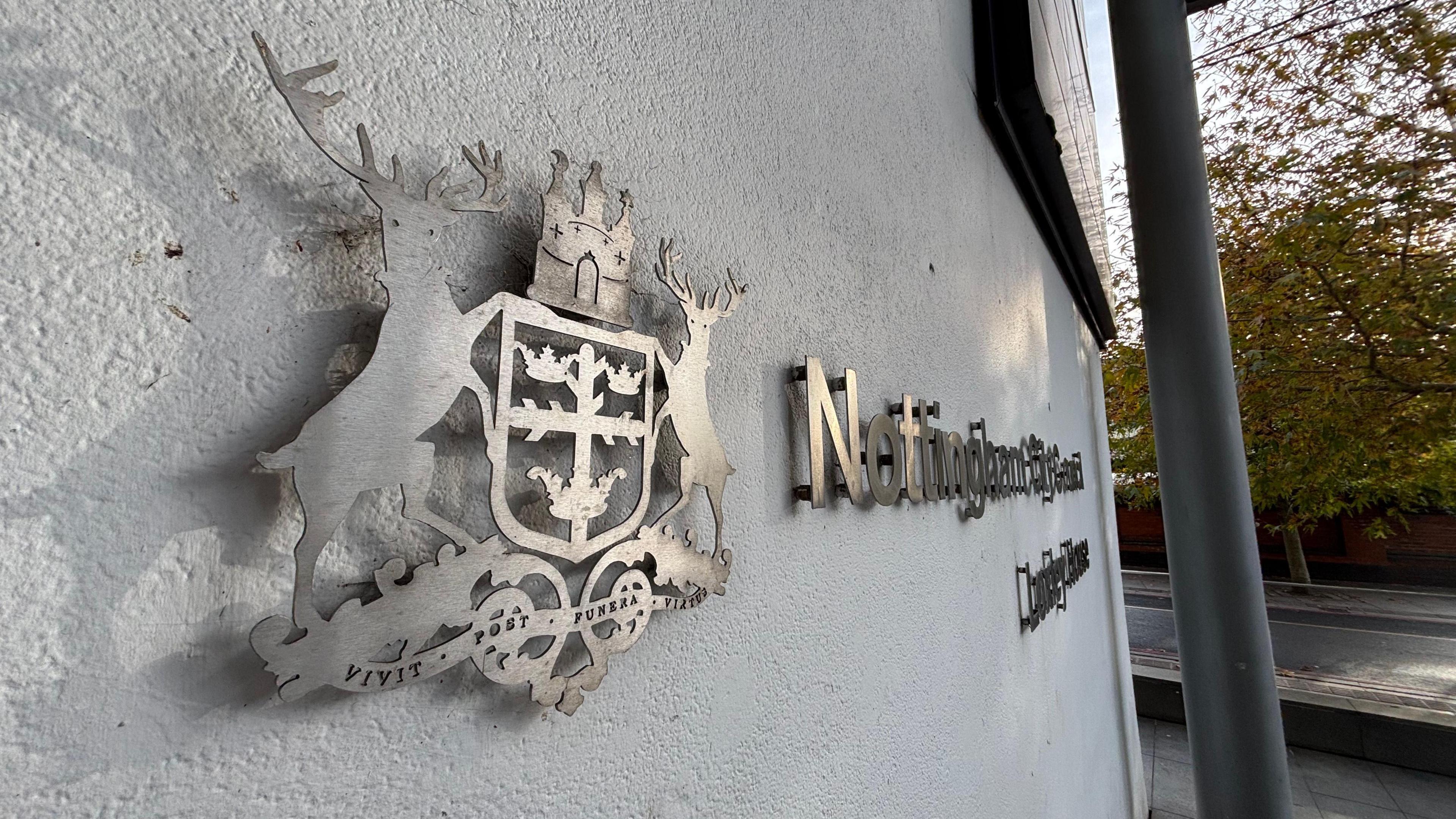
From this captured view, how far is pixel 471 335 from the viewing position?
1.52 feet

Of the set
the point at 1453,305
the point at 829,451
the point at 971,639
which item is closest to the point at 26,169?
the point at 829,451

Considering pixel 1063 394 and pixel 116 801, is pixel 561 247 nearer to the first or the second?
pixel 116 801

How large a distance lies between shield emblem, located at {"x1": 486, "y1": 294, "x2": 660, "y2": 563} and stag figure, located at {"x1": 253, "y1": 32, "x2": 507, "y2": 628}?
3 cm

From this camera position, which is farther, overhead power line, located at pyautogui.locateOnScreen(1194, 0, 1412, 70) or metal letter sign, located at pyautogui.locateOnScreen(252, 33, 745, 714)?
overhead power line, located at pyautogui.locateOnScreen(1194, 0, 1412, 70)

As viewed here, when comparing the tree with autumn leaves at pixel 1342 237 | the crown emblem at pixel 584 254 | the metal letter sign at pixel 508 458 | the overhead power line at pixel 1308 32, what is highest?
the overhead power line at pixel 1308 32

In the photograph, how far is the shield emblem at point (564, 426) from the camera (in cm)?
48

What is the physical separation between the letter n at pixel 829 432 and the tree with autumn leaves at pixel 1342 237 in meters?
3.85

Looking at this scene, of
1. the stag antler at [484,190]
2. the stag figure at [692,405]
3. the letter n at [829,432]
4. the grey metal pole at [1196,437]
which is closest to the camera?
the stag antler at [484,190]

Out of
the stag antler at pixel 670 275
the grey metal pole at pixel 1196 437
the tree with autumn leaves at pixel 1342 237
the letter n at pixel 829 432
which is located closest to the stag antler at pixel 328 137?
the stag antler at pixel 670 275

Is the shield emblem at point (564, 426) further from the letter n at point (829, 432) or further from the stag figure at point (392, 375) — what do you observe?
the letter n at point (829, 432)

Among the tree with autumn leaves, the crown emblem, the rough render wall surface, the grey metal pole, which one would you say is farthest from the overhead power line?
the crown emblem

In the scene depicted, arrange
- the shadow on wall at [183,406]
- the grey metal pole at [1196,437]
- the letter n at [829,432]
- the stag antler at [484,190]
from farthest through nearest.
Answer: the grey metal pole at [1196,437], the letter n at [829,432], the stag antler at [484,190], the shadow on wall at [183,406]

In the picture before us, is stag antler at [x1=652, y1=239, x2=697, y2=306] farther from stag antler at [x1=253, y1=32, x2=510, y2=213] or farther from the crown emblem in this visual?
stag antler at [x1=253, y1=32, x2=510, y2=213]

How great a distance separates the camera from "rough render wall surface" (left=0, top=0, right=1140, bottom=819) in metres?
0.33
